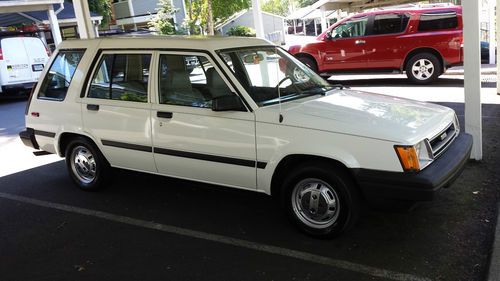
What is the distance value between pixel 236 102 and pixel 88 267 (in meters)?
1.85

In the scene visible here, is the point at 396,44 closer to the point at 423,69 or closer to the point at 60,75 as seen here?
the point at 423,69

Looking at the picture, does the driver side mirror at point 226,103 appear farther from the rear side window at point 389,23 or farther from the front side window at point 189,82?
the rear side window at point 389,23

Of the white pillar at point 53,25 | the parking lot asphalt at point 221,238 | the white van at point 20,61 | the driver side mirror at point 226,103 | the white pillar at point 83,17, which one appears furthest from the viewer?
the white pillar at point 53,25

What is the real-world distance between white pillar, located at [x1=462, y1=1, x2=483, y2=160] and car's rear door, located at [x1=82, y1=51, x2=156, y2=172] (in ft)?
11.6

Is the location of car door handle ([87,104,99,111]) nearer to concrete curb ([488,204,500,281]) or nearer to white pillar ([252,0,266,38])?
concrete curb ([488,204,500,281])

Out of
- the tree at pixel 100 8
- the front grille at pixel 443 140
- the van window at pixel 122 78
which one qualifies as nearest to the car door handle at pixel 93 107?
the van window at pixel 122 78

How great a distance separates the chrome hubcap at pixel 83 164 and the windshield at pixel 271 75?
7.19 feet

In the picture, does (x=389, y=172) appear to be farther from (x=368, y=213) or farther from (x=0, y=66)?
(x=0, y=66)

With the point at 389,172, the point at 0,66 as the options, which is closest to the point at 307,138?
the point at 389,172

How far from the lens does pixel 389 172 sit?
12.4 ft

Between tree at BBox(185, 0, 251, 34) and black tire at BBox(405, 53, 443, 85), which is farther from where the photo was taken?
tree at BBox(185, 0, 251, 34)

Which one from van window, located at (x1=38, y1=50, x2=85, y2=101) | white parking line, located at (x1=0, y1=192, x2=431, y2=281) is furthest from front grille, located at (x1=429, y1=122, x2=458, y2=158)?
van window, located at (x1=38, y1=50, x2=85, y2=101)

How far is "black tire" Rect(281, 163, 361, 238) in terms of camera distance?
4020 millimetres

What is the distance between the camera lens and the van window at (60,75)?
5738 mm
